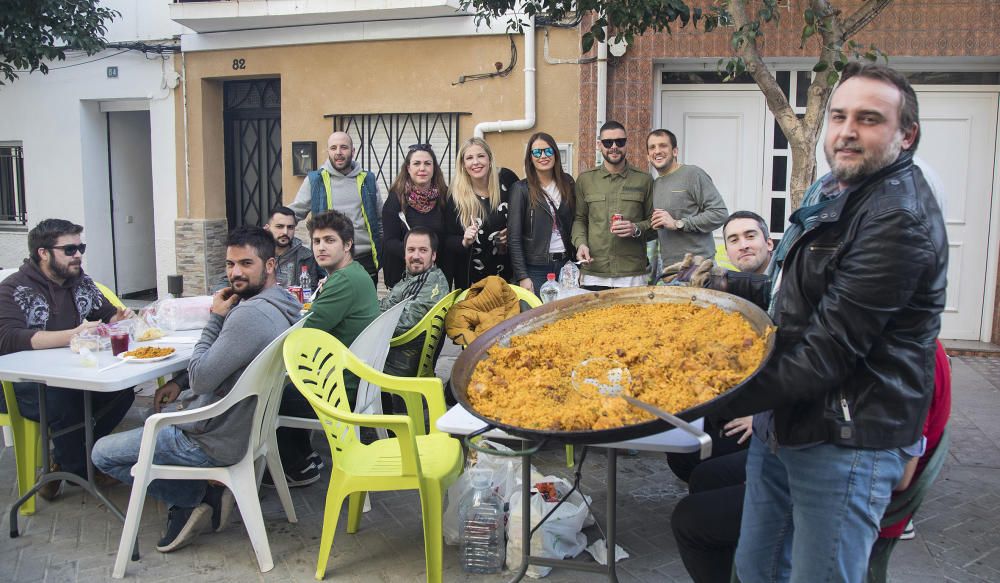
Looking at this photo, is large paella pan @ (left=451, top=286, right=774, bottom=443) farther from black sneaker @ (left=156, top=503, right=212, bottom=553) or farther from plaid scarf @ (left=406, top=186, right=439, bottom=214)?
plaid scarf @ (left=406, top=186, right=439, bottom=214)

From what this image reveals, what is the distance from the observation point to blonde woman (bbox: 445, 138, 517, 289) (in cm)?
573

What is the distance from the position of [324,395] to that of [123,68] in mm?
8642

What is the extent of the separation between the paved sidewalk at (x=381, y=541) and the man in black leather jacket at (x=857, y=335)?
5.30 feet

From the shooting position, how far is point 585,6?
17.1 feet

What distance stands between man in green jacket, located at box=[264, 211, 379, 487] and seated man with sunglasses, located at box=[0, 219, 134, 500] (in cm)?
98

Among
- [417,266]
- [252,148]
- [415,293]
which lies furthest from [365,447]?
[252,148]

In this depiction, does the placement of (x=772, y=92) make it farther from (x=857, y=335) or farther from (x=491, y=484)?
(x=857, y=335)

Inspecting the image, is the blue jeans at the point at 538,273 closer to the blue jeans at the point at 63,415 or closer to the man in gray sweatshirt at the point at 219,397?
the man in gray sweatshirt at the point at 219,397

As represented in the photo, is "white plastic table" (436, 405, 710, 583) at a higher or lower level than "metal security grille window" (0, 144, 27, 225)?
lower

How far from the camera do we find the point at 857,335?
194cm

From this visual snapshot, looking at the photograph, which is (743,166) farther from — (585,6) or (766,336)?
(766,336)

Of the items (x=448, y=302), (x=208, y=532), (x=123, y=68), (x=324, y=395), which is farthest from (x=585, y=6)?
(x=123, y=68)

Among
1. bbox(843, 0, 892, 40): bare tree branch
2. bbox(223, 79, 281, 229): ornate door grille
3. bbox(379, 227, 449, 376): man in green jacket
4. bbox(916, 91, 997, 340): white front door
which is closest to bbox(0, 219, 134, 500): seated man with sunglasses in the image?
bbox(379, 227, 449, 376): man in green jacket

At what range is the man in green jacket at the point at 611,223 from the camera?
558 cm
